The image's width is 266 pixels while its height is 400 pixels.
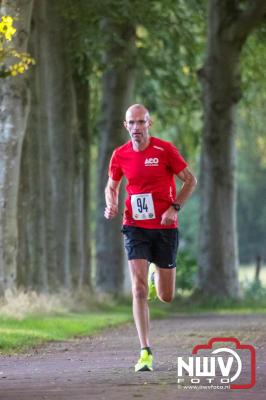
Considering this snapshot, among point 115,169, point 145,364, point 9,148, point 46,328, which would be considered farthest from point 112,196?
point 9,148

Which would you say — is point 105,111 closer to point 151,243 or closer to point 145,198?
point 151,243

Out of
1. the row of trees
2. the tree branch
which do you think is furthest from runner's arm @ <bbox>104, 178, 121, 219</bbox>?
the tree branch

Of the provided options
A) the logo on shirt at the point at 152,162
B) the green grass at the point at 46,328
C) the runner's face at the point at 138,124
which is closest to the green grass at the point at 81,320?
the green grass at the point at 46,328

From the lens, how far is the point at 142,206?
12.3 metres

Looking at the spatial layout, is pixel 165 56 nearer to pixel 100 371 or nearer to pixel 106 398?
pixel 100 371

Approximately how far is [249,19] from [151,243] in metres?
20.4

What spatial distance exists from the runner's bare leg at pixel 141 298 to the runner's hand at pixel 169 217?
0.45 m

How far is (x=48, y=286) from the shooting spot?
26.1m

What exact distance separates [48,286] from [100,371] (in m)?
14.3

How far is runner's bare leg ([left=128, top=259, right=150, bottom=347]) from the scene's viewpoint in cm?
1211

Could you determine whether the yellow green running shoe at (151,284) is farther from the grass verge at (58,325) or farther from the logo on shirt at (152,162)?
the grass verge at (58,325)

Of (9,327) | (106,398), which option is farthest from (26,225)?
(106,398)

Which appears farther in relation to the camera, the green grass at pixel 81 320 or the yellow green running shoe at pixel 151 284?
the green grass at pixel 81 320

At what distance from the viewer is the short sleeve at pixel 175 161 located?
40.8 feet
